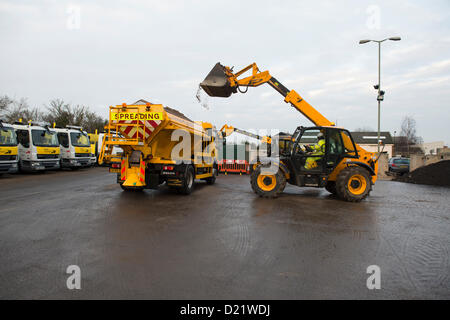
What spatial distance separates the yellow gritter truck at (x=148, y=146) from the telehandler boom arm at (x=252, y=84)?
1.67m

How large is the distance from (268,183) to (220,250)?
16.5 feet

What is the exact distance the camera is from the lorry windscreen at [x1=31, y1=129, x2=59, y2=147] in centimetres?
1586

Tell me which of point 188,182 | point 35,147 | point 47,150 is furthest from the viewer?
point 47,150

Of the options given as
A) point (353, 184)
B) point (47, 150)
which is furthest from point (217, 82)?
point (47, 150)

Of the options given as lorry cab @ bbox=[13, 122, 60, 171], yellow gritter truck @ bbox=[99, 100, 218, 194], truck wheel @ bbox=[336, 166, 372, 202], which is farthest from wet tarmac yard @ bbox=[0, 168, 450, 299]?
lorry cab @ bbox=[13, 122, 60, 171]

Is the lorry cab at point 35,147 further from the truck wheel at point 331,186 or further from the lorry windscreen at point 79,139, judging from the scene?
the truck wheel at point 331,186

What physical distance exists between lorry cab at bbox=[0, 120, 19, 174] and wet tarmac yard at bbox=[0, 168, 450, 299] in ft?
25.8

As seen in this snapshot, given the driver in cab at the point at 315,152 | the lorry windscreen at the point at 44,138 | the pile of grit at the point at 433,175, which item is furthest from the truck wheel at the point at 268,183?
the lorry windscreen at the point at 44,138

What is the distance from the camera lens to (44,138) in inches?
645

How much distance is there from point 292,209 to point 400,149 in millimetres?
54116

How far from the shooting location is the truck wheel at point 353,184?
828cm

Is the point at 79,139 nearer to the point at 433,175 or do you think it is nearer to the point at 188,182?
the point at 188,182

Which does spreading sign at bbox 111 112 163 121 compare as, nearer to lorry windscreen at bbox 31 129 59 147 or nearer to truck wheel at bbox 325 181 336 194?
truck wheel at bbox 325 181 336 194
